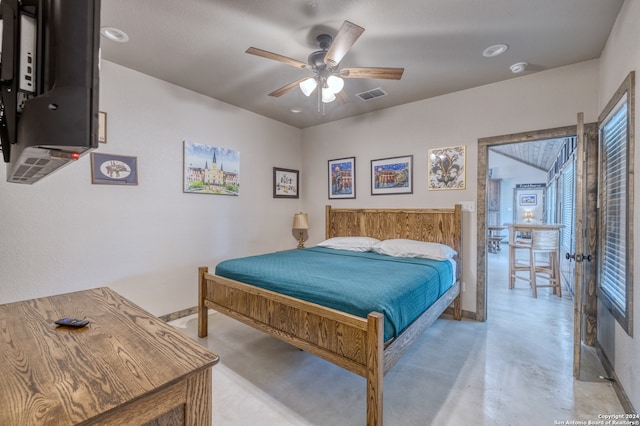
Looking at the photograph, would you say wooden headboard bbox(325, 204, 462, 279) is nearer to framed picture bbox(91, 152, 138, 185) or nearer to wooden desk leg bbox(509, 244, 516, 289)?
wooden desk leg bbox(509, 244, 516, 289)

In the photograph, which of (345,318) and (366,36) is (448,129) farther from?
(345,318)

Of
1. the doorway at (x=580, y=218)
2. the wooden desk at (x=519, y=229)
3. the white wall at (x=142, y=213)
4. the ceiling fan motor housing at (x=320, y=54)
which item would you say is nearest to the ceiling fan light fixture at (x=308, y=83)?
the ceiling fan motor housing at (x=320, y=54)

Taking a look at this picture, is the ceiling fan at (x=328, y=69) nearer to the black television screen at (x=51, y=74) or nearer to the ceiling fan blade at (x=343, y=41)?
the ceiling fan blade at (x=343, y=41)

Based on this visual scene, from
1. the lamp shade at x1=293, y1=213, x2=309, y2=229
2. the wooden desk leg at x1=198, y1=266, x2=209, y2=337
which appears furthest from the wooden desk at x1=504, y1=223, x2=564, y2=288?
the wooden desk leg at x1=198, y1=266, x2=209, y2=337

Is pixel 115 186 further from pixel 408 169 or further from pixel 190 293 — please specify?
pixel 408 169

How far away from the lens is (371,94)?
3.54 m

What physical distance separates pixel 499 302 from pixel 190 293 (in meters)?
Answer: 4.06

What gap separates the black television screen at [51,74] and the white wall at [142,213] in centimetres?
228

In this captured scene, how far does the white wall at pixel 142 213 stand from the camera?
2.44 m

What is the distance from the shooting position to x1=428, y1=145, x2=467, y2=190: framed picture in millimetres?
3463

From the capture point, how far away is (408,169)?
12.7 ft

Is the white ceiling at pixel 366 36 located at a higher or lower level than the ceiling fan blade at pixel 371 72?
higher

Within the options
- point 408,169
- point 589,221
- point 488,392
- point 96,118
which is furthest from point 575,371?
point 96,118

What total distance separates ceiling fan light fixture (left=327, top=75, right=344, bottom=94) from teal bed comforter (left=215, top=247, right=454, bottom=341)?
5.18 feet
